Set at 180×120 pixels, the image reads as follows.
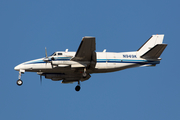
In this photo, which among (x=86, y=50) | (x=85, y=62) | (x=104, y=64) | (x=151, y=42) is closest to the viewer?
(x=86, y=50)

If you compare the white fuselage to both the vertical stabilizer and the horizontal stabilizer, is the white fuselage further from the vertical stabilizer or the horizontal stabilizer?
the vertical stabilizer

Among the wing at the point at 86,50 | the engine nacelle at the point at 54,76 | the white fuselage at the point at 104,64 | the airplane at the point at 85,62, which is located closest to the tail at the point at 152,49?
the airplane at the point at 85,62

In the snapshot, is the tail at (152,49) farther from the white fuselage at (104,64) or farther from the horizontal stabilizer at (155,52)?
the white fuselage at (104,64)

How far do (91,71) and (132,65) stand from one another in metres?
4.33

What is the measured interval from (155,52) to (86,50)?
745 centimetres

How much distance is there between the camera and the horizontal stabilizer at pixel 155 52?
34.1m

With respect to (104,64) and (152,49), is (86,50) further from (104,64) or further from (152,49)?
(152,49)

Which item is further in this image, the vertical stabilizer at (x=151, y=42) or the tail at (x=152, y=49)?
the vertical stabilizer at (x=151, y=42)

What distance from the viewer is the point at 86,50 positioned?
3256 centimetres

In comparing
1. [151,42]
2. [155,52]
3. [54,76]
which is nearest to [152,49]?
[155,52]

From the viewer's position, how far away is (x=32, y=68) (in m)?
35.6

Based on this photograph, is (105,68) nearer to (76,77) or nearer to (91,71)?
(91,71)

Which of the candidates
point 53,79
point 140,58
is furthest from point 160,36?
point 53,79

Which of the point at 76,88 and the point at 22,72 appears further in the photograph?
the point at 76,88
